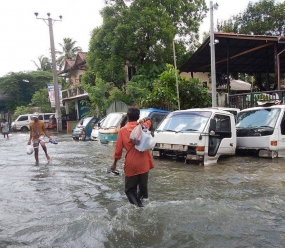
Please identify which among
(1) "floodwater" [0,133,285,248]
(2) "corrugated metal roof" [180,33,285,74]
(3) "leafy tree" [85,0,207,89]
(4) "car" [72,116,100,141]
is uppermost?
(3) "leafy tree" [85,0,207,89]

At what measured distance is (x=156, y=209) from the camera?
543 centimetres

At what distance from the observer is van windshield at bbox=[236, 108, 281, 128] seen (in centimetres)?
963

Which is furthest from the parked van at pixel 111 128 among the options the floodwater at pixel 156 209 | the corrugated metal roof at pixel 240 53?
the corrugated metal roof at pixel 240 53

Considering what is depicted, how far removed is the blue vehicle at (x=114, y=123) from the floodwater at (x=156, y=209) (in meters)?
4.69

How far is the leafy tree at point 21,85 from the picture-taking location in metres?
42.5

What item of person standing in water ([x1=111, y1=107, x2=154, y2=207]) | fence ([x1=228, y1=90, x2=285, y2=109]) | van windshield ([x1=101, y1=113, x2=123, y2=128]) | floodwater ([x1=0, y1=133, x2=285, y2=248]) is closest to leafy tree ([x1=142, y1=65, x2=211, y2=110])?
fence ([x1=228, y1=90, x2=285, y2=109])

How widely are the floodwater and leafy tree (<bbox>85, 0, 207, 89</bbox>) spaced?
13.8 m

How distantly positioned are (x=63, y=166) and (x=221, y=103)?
10179mm

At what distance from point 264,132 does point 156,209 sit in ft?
17.0

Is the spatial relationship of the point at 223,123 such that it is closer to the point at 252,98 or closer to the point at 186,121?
→ the point at 186,121

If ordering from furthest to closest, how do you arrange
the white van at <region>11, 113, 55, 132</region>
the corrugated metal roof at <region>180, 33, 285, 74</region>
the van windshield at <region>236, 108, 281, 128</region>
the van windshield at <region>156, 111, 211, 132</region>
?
1. the white van at <region>11, 113, 55, 132</region>
2. the corrugated metal roof at <region>180, 33, 285, 74</region>
3. the van windshield at <region>236, 108, 281, 128</region>
4. the van windshield at <region>156, 111, 211, 132</region>

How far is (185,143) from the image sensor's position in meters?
9.03

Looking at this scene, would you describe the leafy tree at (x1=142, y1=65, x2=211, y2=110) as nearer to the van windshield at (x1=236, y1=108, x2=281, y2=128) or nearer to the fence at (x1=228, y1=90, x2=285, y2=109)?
the fence at (x1=228, y1=90, x2=285, y2=109)

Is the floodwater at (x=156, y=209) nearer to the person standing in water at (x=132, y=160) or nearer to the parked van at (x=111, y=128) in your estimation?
the person standing in water at (x=132, y=160)
